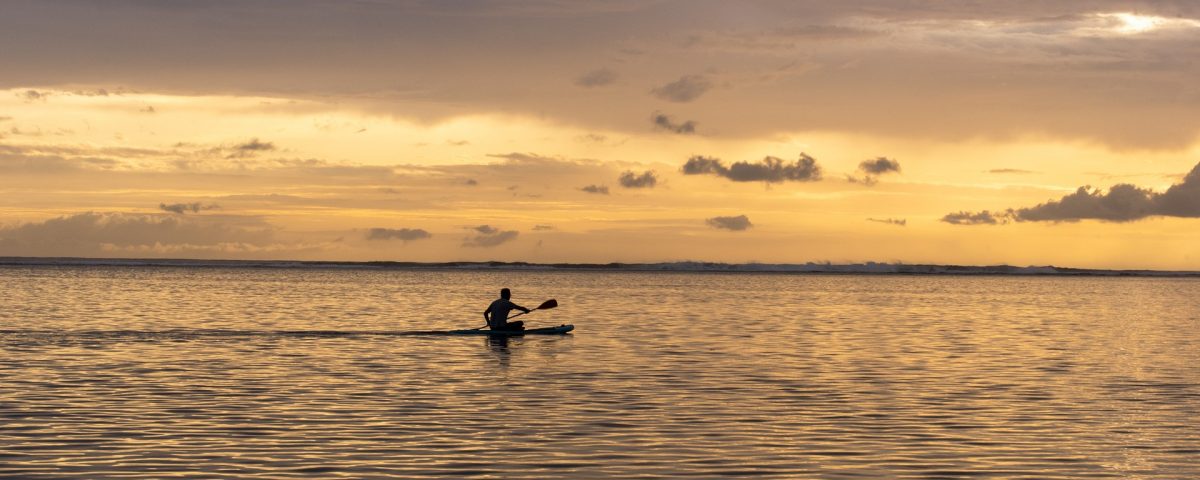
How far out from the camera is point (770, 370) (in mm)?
37219

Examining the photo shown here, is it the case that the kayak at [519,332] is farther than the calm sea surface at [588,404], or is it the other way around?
the kayak at [519,332]

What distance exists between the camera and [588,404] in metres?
28.0

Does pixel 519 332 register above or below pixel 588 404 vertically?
above

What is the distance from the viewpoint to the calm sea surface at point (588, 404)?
2017cm

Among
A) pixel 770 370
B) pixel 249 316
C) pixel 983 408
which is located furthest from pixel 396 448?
pixel 249 316

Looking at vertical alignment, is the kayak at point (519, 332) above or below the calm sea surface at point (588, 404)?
above

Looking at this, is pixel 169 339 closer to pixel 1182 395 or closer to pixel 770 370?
pixel 770 370

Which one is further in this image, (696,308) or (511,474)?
(696,308)

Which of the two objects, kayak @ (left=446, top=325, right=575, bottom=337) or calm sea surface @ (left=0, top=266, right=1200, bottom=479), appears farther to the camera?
kayak @ (left=446, top=325, right=575, bottom=337)

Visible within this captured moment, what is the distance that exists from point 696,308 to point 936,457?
68.3 metres

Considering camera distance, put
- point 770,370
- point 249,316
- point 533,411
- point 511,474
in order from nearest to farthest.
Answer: point 511,474, point 533,411, point 770,370, point 249,316

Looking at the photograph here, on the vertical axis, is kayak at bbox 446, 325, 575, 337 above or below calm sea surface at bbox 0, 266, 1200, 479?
above

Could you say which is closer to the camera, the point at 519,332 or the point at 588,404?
the point at 588,404

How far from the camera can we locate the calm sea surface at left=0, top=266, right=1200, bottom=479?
20.2 metres
